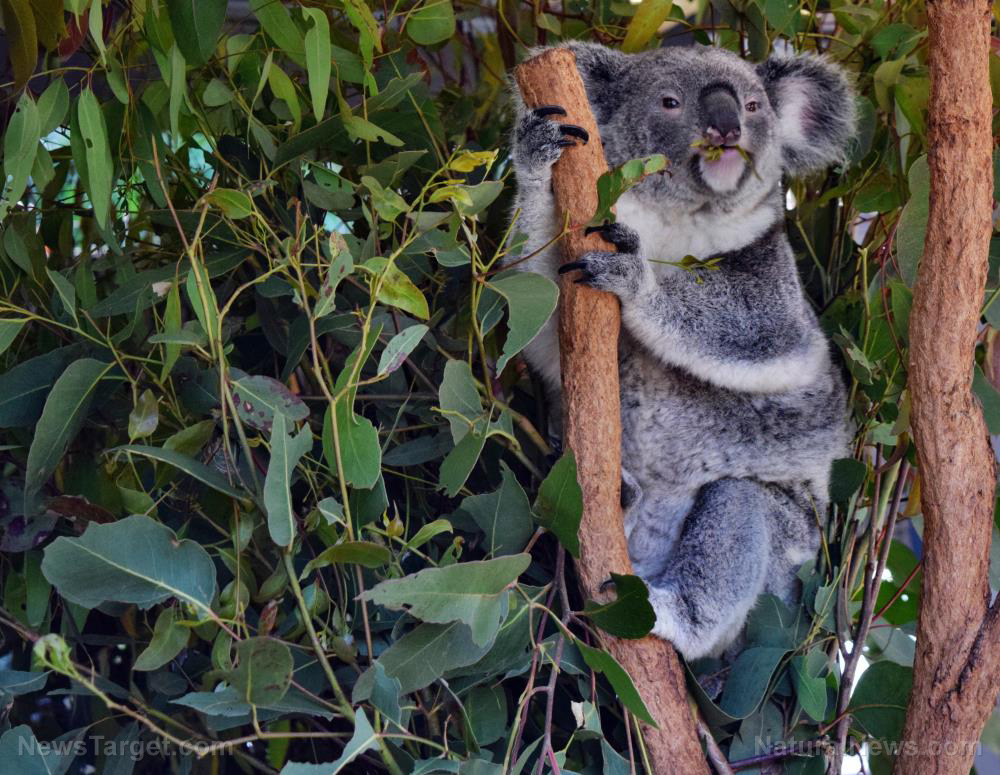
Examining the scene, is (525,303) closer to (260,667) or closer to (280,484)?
(280,484)

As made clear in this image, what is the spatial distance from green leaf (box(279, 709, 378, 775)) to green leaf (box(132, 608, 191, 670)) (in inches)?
8.9

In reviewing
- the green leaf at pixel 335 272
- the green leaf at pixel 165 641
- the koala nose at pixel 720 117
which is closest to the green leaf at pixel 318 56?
the green leaf at pixel 335 272

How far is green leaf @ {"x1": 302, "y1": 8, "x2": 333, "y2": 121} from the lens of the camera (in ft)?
4.57

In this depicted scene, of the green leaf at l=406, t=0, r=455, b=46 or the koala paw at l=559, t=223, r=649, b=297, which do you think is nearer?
the koala paw at l=559, t=223, r=649, b=297

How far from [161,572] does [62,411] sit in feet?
1.06

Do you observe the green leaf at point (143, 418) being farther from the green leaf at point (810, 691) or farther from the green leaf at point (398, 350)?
the green leaf at point (810, 691)

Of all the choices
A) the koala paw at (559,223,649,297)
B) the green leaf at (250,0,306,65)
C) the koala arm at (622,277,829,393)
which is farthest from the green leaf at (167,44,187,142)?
the koala arm at (622,277,829,393)

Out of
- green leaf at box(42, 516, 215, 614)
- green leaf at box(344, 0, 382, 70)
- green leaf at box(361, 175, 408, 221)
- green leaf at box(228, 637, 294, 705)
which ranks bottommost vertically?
green leaf at box(228, 637, 294, 705)

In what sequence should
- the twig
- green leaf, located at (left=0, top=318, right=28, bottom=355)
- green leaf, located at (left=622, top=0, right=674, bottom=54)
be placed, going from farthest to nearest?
1. green leaf, located at (left=622, top=0, right=674, bottom=54)
2. the twig
3. green leaf, located at (left=0, top=318, right=28, bottom=355)

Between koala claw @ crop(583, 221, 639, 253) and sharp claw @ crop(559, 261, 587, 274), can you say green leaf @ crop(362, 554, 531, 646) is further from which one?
koala claw @ crop(583, 221, 639, 253)

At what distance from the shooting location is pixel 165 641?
132 centimetres

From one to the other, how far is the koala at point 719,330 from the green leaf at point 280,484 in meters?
0.84

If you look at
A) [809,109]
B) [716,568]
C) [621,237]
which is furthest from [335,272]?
[809,109]

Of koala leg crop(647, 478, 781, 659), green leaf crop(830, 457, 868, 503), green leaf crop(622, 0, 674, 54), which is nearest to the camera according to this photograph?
green leaf crop(830, 457, 868, 503)
